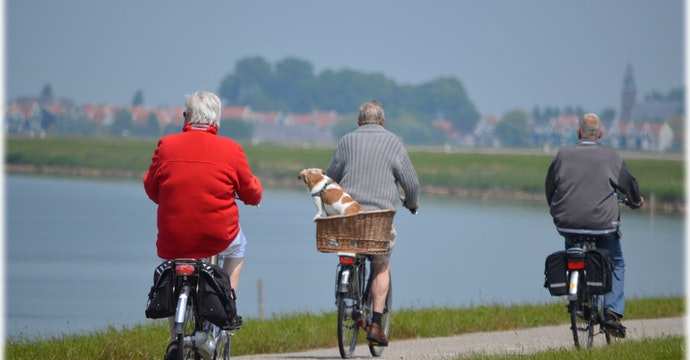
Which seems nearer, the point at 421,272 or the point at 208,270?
the point at 208,270

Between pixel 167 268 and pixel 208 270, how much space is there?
0.66ft

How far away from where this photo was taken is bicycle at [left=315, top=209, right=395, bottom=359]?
8.75 metres

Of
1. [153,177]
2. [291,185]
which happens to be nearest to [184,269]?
[153,177]

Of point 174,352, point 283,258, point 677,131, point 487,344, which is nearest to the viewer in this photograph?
point 174,352

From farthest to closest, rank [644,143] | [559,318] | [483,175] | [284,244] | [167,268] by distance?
[644,143]
[483,175]
[284,244]
[559,318]
[167,268]

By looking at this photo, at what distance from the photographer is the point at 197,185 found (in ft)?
21.8

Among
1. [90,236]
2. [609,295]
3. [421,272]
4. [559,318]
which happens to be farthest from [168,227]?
[90,236]

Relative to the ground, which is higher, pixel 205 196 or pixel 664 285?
pixel 205 196

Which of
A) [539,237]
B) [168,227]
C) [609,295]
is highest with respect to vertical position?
[168,227]

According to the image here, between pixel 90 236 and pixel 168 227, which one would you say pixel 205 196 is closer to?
pixel 168 227

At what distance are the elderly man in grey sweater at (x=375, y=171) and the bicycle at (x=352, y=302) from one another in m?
0.11

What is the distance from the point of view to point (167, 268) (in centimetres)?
655

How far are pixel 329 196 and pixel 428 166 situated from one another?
303ft

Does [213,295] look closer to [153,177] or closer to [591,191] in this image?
[153,177]
